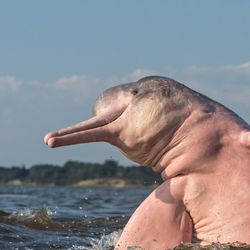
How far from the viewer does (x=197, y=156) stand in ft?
17.3

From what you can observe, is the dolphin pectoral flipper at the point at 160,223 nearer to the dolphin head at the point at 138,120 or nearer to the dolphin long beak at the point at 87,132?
the dolphin head at the point at 138,120

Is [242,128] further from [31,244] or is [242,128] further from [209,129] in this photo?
[31,244]

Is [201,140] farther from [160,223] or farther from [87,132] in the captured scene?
[87,132]

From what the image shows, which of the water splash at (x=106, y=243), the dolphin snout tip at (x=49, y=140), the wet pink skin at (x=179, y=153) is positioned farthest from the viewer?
the water splash at (x=106, y=243)

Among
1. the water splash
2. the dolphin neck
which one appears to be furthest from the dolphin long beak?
the water splash

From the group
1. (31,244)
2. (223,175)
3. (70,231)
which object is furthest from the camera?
(70,231)

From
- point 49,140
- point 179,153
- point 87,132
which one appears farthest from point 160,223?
point 49,140

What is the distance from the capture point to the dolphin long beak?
201 inches

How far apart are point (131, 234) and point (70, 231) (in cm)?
555

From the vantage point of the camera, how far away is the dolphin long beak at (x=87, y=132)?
510cm

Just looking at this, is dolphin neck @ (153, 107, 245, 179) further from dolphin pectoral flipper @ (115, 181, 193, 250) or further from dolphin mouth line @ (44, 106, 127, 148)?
dolphin mouth line @ (44, 106, 127, 148)

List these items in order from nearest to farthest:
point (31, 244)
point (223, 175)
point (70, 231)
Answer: point (223, 175), point (31, 244), point (70, 231)

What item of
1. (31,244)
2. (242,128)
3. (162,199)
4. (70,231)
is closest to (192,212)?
(162,199)

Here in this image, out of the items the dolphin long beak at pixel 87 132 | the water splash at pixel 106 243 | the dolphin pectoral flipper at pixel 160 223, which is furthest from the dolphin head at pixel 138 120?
the water splash at pixel 106 243
